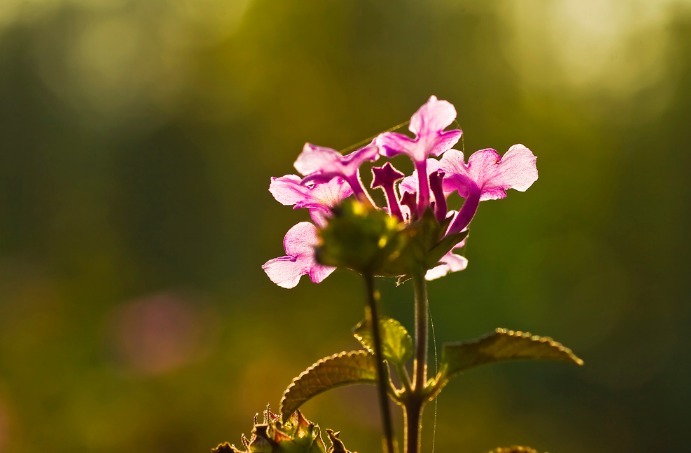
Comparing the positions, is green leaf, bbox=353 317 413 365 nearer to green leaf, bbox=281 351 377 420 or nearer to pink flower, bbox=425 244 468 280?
green leaf, bbox=281 351 377 420

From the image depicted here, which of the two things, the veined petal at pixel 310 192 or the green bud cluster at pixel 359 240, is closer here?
the green bud cluster at pixel 359 240

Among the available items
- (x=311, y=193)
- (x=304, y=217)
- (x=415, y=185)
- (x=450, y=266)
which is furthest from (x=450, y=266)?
(x=304, y=217)

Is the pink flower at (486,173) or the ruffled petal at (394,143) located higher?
the pink flower at (486,173)

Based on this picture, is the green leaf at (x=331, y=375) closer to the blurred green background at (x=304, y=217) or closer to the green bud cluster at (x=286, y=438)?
the green bud cluster at (x=286, y=438)

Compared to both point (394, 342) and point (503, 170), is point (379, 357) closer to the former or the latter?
point (394, 342)

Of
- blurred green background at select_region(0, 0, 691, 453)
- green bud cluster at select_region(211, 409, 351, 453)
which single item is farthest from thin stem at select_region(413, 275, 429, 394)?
blurred green background at select_region(0, 0, 691, 453)

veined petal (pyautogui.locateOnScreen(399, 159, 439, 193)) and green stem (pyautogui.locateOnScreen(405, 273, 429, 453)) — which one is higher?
veined petal (pyautogui.locateOnScreen(399, 159, 439, 193))

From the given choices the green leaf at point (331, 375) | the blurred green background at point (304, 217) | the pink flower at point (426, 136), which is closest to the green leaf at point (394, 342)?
the green leaf at point (331, 375)
